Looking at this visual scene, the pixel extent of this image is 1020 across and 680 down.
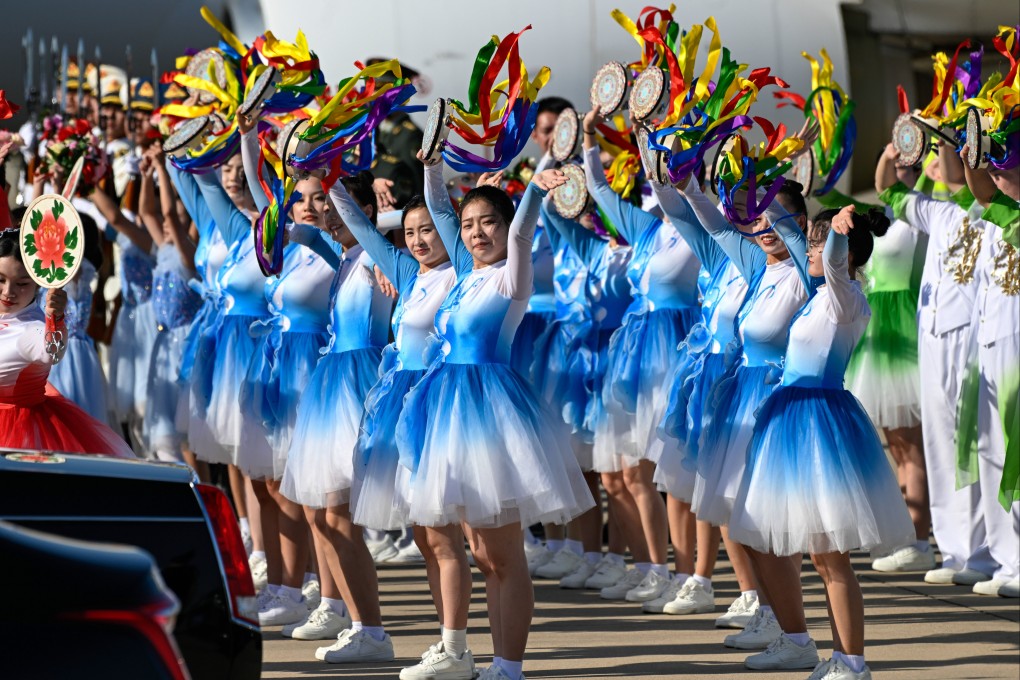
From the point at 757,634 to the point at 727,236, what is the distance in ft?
5.09

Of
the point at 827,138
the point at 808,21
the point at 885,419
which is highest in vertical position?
the point at 808,21

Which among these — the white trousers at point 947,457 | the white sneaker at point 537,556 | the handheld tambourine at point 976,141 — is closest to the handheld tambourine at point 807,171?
the white trousers at point 947,457

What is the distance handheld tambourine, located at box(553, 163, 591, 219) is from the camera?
729 cm

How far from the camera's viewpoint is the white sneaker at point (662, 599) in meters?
6.79

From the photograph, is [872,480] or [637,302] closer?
[872,480]

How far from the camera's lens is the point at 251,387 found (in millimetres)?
6820

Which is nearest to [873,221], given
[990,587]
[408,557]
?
[990,587]

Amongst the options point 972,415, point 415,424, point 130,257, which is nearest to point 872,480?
point 415,424

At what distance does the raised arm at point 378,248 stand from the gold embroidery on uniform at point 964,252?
2798mm

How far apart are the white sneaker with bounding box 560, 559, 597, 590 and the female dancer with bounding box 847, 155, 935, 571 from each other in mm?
1556

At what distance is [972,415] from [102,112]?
6924mm

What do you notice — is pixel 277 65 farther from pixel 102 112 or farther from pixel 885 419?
pixel 102 112

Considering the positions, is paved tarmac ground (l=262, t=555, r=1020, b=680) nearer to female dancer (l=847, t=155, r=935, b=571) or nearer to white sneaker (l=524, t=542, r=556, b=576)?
white sneaker (l=524, t=542, r=556, b=576)

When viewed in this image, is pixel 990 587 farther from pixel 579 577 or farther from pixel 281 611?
pixel 281 611
